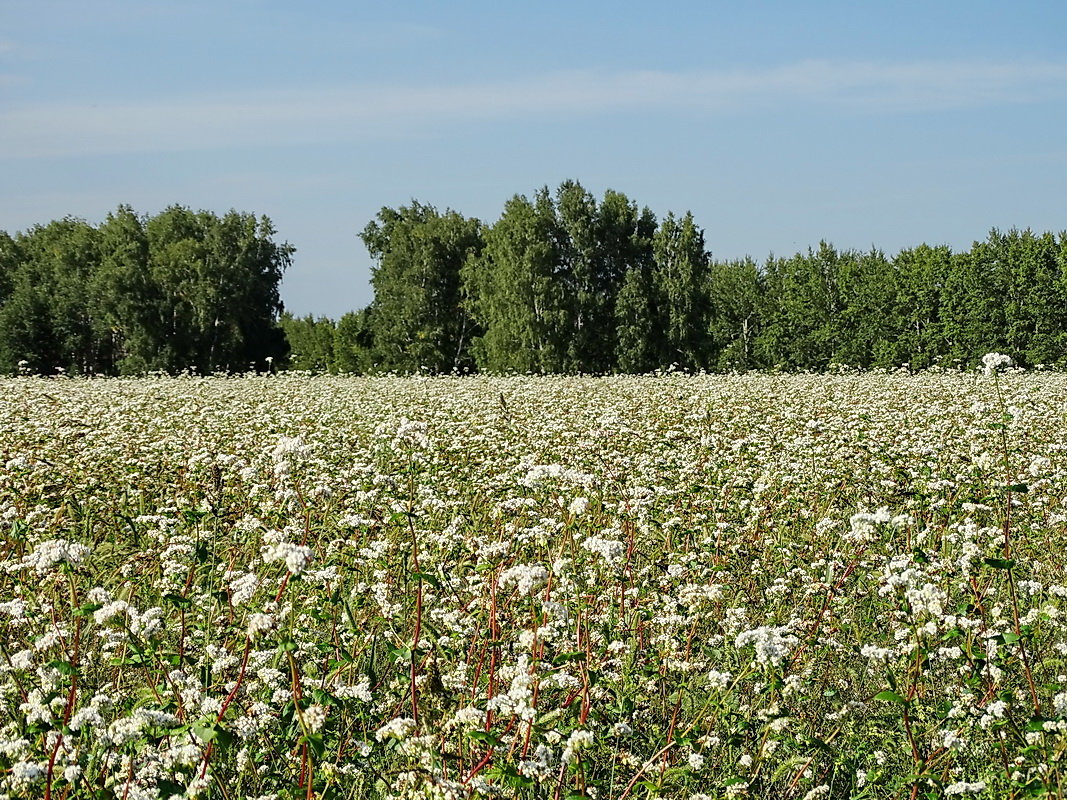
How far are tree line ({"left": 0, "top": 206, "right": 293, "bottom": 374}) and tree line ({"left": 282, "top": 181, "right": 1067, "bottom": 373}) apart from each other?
388 inches

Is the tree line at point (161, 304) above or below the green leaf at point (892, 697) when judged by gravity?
above

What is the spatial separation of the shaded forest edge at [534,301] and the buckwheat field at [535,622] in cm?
3467

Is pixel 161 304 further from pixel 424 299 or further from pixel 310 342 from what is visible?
pixel 424 299

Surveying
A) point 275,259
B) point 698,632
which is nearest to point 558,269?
point 275,259

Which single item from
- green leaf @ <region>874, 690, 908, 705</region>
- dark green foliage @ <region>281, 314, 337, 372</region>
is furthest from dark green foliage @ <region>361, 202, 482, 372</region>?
green leaf @ <region>874, 690, 908, 705</region>

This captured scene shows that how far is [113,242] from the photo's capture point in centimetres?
6600

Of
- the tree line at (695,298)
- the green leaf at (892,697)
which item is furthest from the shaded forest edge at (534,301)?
the green leaf at (892,697)

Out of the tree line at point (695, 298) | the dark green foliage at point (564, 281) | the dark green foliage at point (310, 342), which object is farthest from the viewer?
the dark green foliage at point (310, 342)

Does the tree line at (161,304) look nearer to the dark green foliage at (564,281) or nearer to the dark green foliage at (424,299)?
the dark green foliage at (424,299)

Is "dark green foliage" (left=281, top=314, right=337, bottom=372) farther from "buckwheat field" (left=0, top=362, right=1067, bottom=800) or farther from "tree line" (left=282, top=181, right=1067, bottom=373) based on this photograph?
"buckwheat field" (left=0, top=362, right=1067, bottom=800)

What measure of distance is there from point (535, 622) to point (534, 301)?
47.7 meters

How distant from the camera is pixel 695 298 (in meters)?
51.6

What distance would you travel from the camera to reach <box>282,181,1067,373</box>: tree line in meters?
45.0

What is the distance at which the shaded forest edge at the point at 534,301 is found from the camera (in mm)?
45188
